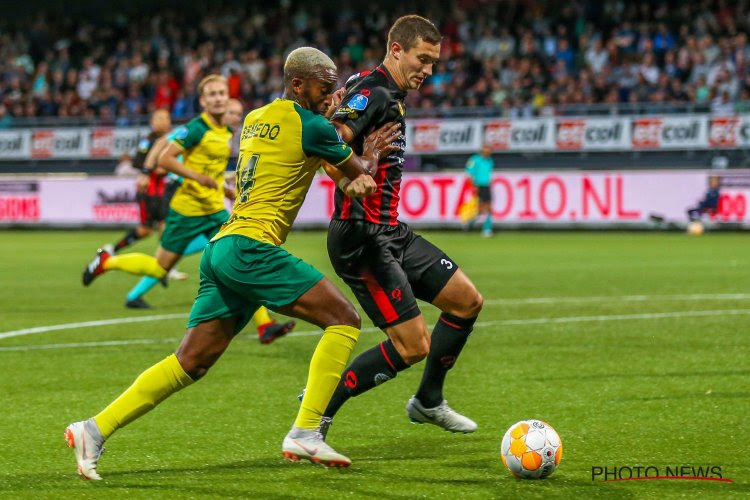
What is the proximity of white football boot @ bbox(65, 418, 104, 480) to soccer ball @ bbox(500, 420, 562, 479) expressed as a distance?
1851mm

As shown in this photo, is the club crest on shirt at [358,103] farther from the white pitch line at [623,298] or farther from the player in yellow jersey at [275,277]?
the white pitch line at [623,298]

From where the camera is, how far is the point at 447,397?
798 centimetres

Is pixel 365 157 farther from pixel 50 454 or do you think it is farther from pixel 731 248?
pixel 731 248

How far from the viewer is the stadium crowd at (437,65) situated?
2878 cm

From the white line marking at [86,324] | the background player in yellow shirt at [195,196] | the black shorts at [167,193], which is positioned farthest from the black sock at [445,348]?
the black shorts at [167,193]

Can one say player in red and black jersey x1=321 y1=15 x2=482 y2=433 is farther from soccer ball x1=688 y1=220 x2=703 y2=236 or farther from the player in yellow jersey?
soccer ball x1=688 y1=220 x2=703 y2=236

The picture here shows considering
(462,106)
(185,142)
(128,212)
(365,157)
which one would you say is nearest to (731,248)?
(462,106)

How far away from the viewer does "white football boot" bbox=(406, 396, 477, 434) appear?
670 cm

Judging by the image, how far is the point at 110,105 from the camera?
35.0 meters

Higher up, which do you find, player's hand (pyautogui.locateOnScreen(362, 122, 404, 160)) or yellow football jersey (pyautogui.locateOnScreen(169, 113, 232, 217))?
player's hand (pyautogui.locateOnScreen(362, 122, 404, 160))

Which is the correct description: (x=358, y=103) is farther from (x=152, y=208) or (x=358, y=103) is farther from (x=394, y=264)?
(x=152, y=208)

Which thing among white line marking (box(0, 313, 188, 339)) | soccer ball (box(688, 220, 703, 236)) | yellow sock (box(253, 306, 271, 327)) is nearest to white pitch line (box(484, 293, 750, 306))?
white line marking (box(0, 313, 188, 339))

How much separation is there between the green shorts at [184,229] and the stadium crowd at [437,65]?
1704 cm

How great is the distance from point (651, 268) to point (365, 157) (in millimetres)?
12587
